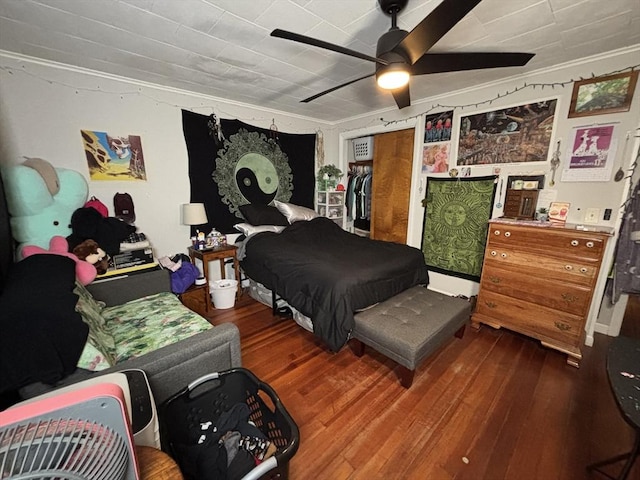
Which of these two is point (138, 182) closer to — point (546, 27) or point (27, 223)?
point (27, 223)

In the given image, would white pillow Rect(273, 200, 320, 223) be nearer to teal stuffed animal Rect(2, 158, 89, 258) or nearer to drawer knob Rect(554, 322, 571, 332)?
teal stuffed animal Rect(2, 158, 89, 258)

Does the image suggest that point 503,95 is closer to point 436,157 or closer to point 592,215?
point 436,157

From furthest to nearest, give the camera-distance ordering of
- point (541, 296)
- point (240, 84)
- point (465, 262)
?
point (465, 262), point (240, 84), point (541, 296)

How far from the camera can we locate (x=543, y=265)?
83.0 inches

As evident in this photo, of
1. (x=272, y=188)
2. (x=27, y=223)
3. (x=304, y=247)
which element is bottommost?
(x=304, y=247)

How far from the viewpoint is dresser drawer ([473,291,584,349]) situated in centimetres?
201

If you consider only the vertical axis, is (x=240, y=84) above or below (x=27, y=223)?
above

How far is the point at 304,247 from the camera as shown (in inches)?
107

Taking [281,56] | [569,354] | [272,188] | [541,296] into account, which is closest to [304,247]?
[272,188]

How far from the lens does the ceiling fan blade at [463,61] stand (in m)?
1.62

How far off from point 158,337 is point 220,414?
1.97 ft

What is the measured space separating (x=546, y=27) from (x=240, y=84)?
249 cm

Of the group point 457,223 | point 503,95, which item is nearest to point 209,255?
point 457,223

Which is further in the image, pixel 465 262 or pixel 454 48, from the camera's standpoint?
pixel 465 262
